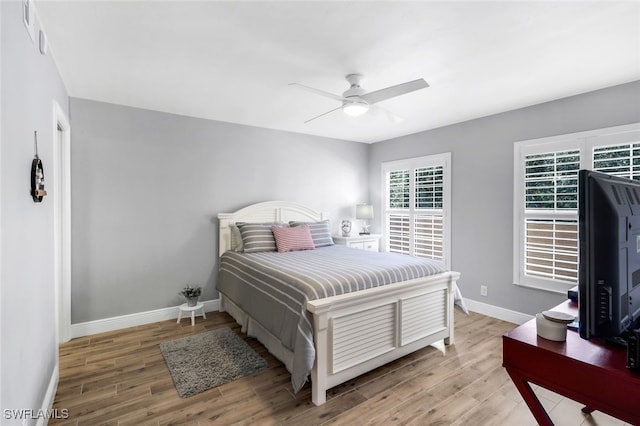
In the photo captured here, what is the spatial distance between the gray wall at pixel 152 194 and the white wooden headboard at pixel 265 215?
5.1 inches

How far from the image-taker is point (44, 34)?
2023 millimetres

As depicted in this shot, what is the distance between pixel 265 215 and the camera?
14.1 ft

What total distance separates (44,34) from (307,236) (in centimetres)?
290

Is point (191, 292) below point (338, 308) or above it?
below

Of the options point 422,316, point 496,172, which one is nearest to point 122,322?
point 422,316

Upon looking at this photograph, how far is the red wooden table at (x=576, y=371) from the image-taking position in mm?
937

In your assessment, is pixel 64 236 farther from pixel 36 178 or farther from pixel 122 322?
pixel 36 178

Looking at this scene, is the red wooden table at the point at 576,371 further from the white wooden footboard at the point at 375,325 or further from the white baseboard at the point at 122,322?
the white baseboard at the point at 122,322

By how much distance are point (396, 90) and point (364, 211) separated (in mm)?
2884

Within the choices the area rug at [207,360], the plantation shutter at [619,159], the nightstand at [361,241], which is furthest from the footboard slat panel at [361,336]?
the plantation shutter at [619,159]

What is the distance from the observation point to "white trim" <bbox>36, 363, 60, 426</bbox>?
1835 mm

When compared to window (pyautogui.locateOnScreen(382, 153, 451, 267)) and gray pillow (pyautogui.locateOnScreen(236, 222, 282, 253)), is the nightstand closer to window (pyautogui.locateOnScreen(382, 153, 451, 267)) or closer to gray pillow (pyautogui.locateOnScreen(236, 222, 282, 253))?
window (pyautogui.locateOnScreen(382, 153, 451, 267))

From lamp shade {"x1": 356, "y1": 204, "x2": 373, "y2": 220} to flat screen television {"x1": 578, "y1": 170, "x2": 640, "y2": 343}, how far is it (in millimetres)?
4073

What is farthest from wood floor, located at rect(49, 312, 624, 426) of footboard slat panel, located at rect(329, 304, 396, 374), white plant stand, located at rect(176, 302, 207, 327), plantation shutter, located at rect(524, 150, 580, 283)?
plantation shutter, located at rect(524, 150, 580, 283)
